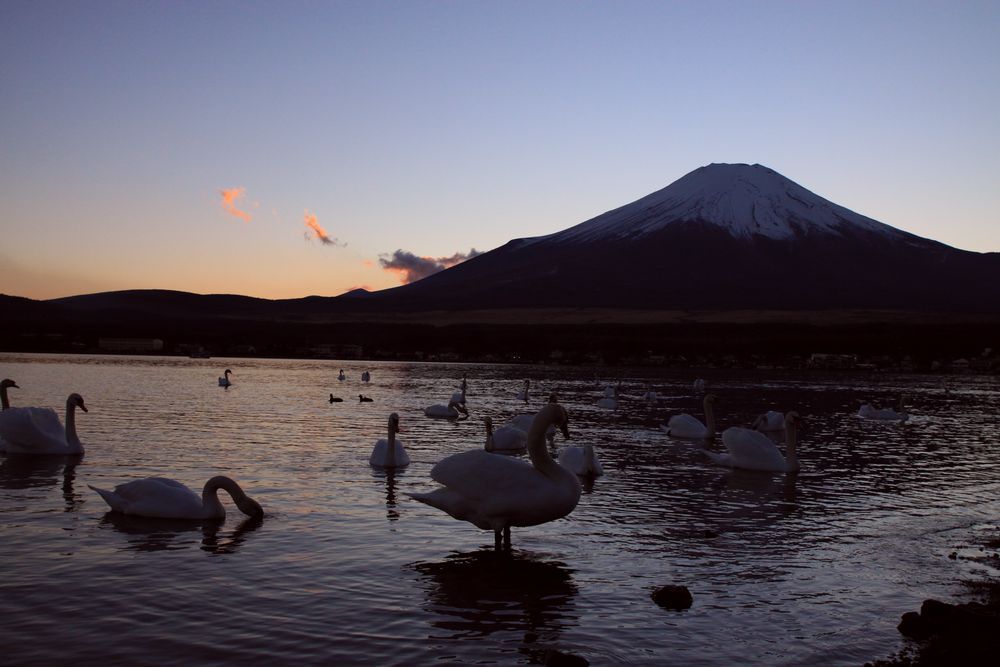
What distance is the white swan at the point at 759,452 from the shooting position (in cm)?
1902

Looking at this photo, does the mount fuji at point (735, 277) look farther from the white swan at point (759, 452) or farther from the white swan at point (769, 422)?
the white swan at point (759, 452)

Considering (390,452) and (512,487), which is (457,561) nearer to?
(512,487)

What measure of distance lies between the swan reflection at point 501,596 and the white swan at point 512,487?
555 millimetres

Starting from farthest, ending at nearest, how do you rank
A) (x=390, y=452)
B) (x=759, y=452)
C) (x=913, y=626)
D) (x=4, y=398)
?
(x=4, y=398), (x=759, y=452), (x=390, y=452), (x=913, y=626)

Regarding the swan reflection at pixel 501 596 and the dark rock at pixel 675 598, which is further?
the dark rock at pixel 675 598

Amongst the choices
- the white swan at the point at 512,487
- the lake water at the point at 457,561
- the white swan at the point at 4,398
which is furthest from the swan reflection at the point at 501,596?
the white swan at the point at 4,398

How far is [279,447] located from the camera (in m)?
21.0

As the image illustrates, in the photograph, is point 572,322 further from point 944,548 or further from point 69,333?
point 944,548

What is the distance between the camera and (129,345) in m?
107

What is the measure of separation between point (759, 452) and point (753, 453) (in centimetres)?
13

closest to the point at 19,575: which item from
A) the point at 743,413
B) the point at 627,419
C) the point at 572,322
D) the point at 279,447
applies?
the point at 279,447

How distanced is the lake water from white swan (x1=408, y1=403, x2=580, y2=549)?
1.89ft

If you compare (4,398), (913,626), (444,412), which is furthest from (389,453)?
(444,412)

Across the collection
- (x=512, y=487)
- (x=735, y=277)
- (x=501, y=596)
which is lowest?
(x=501, y=596)
